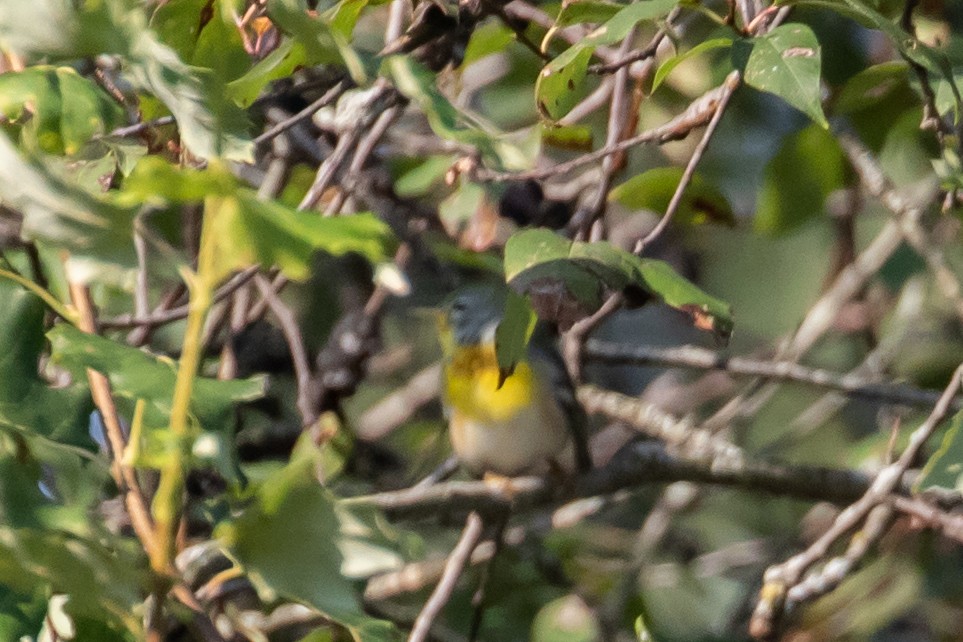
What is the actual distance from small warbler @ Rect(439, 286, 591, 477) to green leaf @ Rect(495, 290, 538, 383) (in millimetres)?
1460

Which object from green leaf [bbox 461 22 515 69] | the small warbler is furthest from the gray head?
green leaf [bbox 461 22 515 69]

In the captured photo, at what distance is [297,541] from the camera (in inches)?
32.4

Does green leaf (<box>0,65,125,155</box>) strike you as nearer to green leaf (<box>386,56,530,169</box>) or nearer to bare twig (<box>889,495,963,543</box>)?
green leaf (<box>386,56,530,169</box>)

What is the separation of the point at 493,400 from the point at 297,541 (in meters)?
1.79

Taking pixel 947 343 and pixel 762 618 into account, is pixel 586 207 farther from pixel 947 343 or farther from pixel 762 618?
pixel 947 343

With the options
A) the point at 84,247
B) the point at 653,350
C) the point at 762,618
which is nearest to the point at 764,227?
the point at 653,350

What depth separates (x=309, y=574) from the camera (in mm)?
815

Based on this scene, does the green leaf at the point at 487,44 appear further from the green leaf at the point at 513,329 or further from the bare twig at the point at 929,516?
the bare twig at the point at 929,516

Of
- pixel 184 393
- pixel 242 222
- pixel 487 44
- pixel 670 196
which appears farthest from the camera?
pixel 670 196

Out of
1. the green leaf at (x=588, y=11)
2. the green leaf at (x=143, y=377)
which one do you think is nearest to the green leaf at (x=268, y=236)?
the green leaf at (x=143, y=377)

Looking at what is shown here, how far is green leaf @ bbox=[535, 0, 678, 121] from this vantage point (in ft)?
3.19

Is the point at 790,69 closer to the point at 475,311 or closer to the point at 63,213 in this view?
the point at 63,213

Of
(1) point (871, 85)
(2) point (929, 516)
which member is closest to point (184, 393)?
(1) point (871, 85)

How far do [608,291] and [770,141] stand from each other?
221 cm
